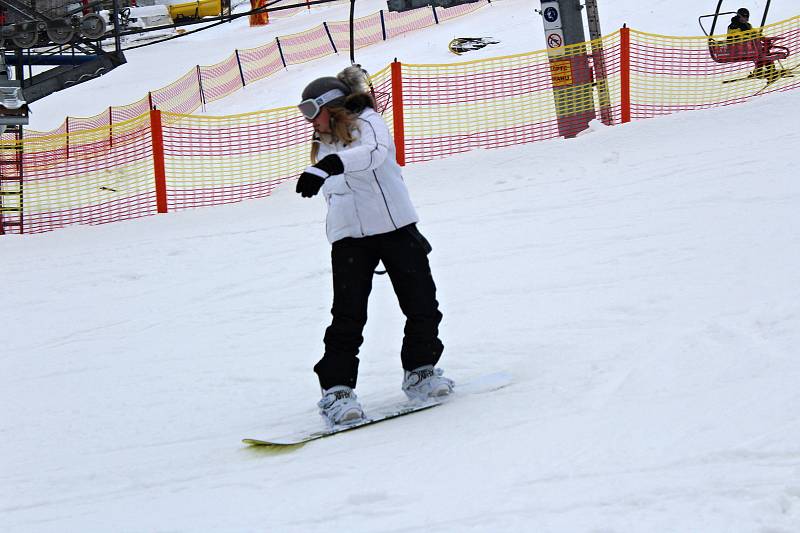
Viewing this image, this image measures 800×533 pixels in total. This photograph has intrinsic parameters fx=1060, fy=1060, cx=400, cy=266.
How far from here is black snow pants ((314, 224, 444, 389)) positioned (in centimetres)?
461

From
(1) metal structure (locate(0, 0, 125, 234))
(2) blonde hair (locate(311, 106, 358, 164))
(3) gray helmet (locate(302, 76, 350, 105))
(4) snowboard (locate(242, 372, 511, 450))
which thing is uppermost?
(1) metal structure (locate(0, 0, 125, 234))

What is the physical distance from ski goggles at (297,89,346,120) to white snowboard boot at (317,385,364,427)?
1186 millimetres

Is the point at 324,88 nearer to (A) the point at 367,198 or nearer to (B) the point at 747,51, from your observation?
(A) the point at 367,198

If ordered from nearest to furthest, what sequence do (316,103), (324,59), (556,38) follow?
(316,103) → (556,38) → (324,59)

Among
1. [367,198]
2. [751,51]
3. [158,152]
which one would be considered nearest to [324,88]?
[367,198]

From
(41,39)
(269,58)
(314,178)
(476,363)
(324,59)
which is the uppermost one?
(41,39)

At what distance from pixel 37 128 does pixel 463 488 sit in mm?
26908

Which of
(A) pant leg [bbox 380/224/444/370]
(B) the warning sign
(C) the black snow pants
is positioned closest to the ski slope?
(A) pant leg [bbox 380/224/444/370]

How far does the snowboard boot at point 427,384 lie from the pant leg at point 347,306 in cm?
31

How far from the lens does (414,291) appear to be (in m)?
4.66

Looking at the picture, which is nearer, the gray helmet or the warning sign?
the gray helmet

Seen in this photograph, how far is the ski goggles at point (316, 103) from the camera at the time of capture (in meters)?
4.41

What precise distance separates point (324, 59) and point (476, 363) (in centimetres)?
2349

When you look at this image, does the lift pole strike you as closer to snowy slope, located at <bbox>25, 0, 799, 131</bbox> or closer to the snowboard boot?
the snowboard boot
